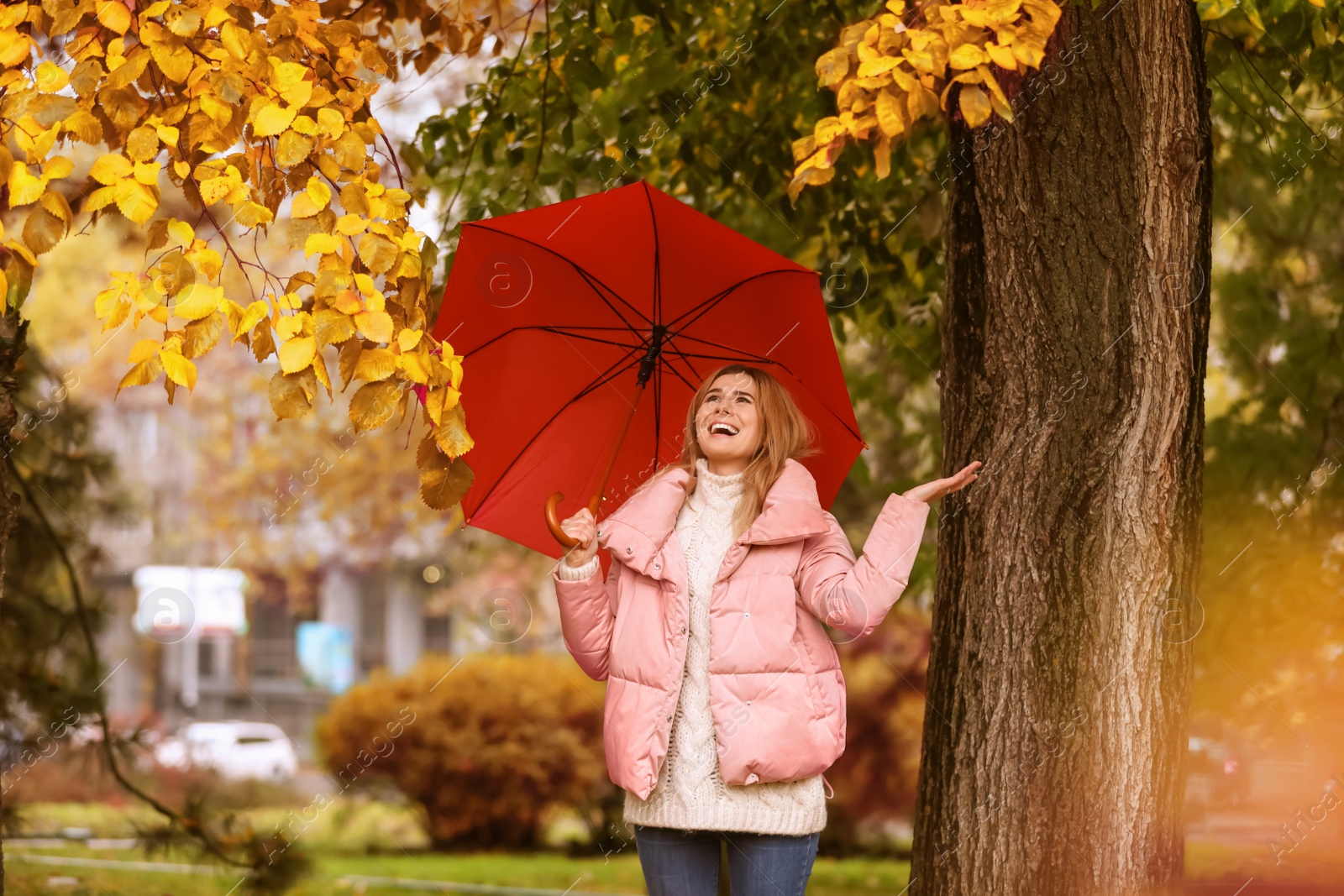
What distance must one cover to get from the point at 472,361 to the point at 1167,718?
2.19 m

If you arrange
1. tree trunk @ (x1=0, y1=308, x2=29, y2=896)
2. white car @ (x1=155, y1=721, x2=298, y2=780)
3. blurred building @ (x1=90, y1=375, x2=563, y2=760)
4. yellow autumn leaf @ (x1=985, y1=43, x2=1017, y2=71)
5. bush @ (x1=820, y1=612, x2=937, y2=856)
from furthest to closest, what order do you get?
1. blurred building @ (x1=90, y1=375, x2=563, y2=760)
2. white car @ (x1=155, y1=721, x2=298, y2=780)
3. bush @ (x1=820, y1=612, x2=937, y2=856)
4. tree trunk @ (x1=0, y1=308, x2=29, y2=896)
5. yellow autumn leaf @ (x1=985, y1=43, x2=1017, y2=71)

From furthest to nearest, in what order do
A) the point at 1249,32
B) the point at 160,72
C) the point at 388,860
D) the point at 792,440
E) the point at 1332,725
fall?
the point at 388,860 < the point at 1332,725 < the point at 1249,32 < the point at 792,440 < the point at 160,72

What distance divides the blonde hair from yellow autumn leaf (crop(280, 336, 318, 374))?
96 centimetres

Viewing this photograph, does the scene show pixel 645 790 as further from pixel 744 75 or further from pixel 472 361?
pixel 744 75

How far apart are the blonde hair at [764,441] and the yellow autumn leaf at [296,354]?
0.96m

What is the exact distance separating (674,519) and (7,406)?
1.83 meters

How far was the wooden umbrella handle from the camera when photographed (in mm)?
3028

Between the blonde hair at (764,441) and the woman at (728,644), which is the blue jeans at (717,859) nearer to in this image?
the woman at (728,644)

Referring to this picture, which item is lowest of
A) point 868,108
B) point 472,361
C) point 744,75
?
point 472,361

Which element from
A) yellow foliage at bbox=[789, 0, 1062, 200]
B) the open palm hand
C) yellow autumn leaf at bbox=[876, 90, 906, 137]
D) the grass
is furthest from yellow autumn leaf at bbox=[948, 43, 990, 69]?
the grass

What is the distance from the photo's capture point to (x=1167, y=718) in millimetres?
3408

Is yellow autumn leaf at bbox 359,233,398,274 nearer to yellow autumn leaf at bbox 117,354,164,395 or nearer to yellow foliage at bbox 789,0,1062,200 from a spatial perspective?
yellow autumn leaf at bbox 117,354,164,395

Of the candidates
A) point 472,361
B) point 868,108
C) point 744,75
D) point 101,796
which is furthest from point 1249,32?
point 101,796

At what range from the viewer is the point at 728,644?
9.57 ft
